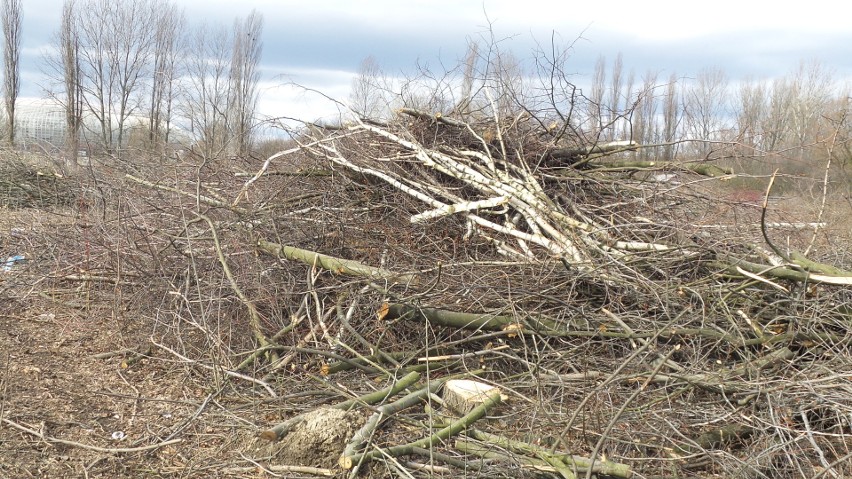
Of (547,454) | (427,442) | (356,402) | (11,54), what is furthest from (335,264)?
(11,54)

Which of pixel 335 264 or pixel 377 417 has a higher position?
pixel 335 264

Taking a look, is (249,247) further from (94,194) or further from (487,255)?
(94,194)

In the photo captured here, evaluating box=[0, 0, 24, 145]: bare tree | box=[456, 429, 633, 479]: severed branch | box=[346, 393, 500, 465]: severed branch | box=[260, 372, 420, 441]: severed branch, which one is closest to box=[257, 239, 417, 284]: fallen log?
box=[260, 372, 420, 441]: severed branch

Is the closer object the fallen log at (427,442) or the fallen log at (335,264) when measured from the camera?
the fallen log at (427,442)

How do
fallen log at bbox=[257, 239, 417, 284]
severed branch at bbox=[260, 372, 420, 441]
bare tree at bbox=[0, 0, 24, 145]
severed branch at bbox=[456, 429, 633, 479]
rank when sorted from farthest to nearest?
bare tree at bbox=[0, 0, 24, 145] → fallen log at bbox=[257, 239, 417, 284] → severed branch at bbox=[260, 372, 420, 441] → severed branch at bbox=[456, 429, 633, 479]

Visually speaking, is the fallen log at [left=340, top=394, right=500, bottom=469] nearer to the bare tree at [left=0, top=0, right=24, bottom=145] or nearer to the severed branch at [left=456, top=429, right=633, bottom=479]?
the severed branch at [left=456, top=429, right=633, bottom=479]

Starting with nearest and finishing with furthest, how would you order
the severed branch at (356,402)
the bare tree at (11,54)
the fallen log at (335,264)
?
the severed branch at (356,402), the fallen log at (335,264), the bare tree at (11,54)

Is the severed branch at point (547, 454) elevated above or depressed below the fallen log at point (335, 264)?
below

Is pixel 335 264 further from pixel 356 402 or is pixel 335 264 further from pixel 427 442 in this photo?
pixel 427 442

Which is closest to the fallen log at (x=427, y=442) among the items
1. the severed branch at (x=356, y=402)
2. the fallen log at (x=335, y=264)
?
the severed branch at (x=356, y=402)

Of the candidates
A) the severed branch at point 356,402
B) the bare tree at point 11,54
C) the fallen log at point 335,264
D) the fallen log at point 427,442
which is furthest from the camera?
the bare tree at point 11,54

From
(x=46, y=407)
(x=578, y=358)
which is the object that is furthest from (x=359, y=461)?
(x=46, y=407)

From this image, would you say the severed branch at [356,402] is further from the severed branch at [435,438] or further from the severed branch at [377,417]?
the severed branch at [435,438]

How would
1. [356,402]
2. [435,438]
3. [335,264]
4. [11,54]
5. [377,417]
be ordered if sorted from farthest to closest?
[11,54]
[335,264]
[356,402]
[377,417]
[435,438]
